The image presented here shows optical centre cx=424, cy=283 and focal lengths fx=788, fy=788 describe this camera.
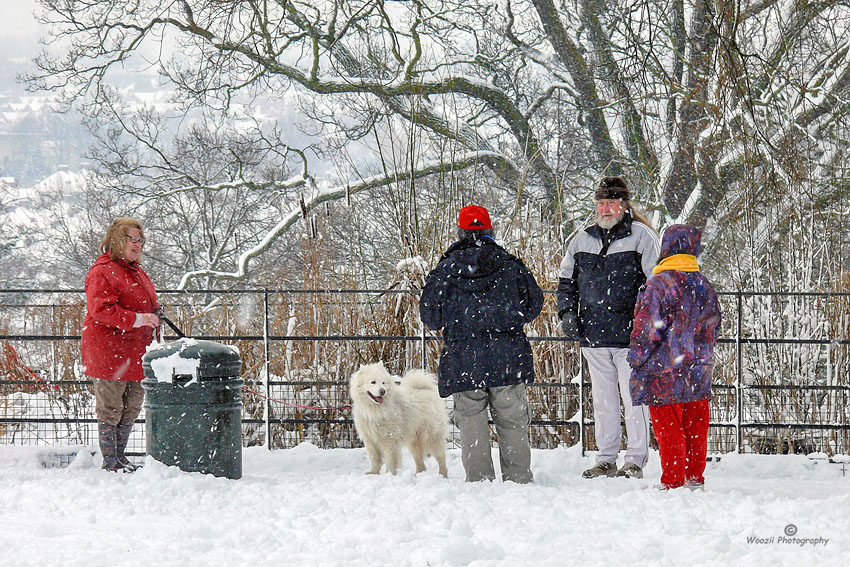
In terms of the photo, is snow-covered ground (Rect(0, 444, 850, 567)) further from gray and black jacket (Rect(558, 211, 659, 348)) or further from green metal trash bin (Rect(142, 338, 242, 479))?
gray and black jacket (Rect(558, 211, 659, 348))

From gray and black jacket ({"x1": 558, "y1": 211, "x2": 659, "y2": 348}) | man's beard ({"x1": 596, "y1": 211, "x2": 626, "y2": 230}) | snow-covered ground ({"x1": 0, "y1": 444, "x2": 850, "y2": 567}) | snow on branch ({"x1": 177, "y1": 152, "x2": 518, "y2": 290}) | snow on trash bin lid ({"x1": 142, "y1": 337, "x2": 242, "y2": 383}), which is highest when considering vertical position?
snow on branch ({"x1": 177, "y1": 152, "x2": 518, "y2": 290})

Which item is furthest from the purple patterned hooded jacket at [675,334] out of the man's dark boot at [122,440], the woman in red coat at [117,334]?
the man's dark boot at [122,440]

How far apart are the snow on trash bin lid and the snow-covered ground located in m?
0.63

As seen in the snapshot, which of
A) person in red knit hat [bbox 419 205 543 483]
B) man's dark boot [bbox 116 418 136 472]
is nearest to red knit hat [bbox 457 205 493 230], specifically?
person in red knit hat [bbox 419 205 543 483]

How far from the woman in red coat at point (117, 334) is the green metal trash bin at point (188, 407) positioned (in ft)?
0.81

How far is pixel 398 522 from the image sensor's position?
3.90 m

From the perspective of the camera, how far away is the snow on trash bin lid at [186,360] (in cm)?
529

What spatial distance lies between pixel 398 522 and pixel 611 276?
2290 mm

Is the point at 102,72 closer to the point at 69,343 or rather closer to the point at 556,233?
the point at 69,343

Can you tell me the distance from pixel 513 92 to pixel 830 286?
7912 mm

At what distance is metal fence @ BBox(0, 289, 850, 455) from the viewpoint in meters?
7.04

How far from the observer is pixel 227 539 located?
12.4 feet

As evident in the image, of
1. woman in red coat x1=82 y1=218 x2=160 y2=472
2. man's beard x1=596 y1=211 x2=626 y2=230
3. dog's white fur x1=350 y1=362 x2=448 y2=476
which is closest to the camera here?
man's beard x1=596 y1=211 x2=626 y2=230

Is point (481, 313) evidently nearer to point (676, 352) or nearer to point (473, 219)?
point (473, 219)
